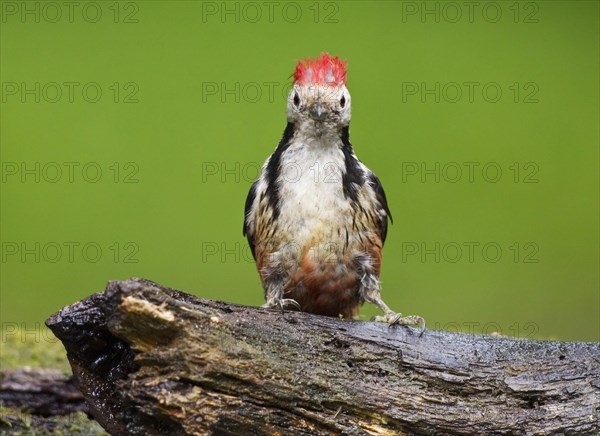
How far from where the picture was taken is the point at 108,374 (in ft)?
7.48

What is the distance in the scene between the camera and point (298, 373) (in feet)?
7.45

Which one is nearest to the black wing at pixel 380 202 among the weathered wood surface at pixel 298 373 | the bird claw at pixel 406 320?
the bird claw at pixel 406 320

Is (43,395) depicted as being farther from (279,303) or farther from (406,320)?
(406,320)

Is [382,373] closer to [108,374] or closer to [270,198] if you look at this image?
[108,374]

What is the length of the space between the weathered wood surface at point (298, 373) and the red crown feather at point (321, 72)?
0.99m

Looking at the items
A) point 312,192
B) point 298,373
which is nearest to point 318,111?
point 312,192

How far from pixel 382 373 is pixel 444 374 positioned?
179 millimetres

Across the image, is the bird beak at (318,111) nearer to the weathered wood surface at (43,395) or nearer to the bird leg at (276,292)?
the bird leg at (276,292)

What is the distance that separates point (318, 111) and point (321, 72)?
167 millimetres

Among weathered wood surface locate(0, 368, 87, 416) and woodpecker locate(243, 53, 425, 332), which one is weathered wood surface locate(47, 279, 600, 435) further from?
weathered wood surface locate(0, 368, 87, 416)

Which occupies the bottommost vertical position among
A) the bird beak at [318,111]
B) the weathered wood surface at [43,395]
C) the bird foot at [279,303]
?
the weathered wood surface at [43,395]

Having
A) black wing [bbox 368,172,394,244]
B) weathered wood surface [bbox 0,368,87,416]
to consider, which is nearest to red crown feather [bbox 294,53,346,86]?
black wing [bbox 368,172,394,244]

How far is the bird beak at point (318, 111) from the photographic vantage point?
10.1ft

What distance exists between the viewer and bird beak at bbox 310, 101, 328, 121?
309cm
